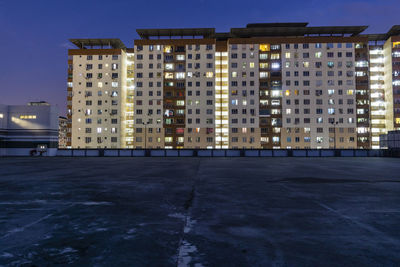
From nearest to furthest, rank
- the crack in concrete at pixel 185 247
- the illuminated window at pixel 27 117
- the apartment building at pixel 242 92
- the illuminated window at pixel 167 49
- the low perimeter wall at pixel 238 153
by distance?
the crack in concrete at pixel 185 247
the low perimeter wall at pixel 238 153
the illuminated window at pixel 27 117
the apartment building at pixel 242 92
the illuminated window at pixel 167 49

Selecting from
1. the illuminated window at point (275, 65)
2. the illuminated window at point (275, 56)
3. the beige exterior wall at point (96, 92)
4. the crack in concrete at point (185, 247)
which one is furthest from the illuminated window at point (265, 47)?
the crack in concrete at point (185, 247)

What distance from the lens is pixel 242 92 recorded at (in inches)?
3556

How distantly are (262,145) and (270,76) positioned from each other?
25.6 metres

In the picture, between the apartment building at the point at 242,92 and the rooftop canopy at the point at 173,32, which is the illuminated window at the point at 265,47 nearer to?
the apartment building at the point at 242,92

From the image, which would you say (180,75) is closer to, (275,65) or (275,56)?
(275,65)

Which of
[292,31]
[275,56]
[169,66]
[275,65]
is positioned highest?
[292,31]

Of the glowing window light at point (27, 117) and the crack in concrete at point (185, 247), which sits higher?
the glowing window light at point (27, 117)

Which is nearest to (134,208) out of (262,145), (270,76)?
(262,145)

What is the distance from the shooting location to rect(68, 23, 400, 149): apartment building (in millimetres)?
88250

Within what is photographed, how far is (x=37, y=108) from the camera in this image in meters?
53.9

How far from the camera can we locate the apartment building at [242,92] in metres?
88.2

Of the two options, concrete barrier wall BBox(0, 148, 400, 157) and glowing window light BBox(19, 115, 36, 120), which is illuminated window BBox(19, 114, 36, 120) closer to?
glowing window light BBox(19, 115, 36, 120)

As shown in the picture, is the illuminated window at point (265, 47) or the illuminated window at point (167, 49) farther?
the illuminated window at point (167, 49)

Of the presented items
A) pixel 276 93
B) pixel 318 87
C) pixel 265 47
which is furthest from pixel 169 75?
pixel 318 87
